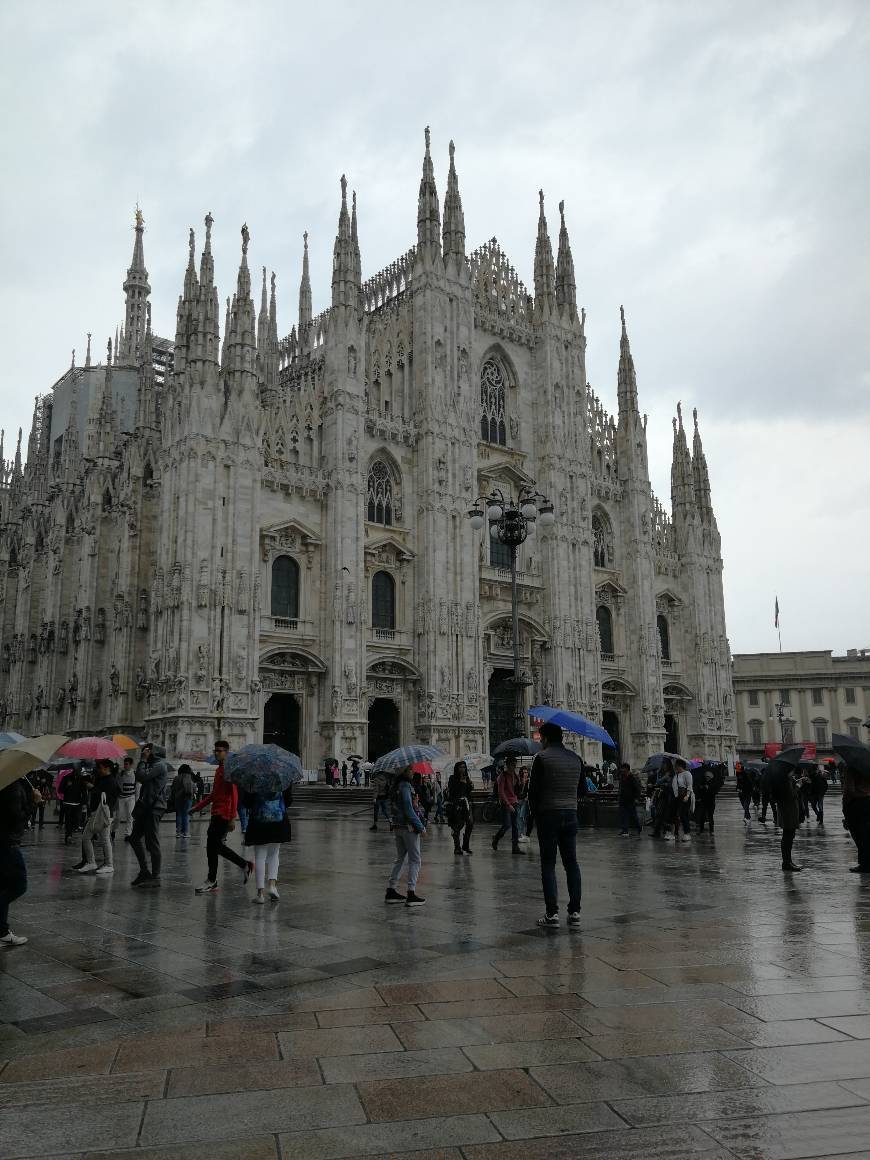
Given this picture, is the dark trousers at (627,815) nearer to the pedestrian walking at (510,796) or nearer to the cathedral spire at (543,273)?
the pedestrian walking at (510,796)

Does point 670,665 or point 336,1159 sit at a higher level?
point 670,665

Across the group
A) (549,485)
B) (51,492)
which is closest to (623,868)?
(549,485)

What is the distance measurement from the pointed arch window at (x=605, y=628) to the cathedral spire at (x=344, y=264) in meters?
19.2

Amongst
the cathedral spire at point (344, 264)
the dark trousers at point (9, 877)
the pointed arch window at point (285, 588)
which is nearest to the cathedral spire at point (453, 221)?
the cathedral spire at point (344, 264)

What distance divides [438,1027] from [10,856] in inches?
165

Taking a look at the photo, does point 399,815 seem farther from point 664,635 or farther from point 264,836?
point 664,635

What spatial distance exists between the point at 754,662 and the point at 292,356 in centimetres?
4390

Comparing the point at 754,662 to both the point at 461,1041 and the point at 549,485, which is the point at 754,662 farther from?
the point at 461,1041

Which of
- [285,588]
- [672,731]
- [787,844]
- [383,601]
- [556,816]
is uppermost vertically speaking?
[285,588]

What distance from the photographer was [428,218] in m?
40.9

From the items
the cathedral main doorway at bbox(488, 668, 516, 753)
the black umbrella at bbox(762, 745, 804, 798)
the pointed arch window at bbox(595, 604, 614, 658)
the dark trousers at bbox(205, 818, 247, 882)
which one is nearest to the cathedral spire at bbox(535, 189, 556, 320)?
the pointed arch window at bbox(595, 604, 614, 658)

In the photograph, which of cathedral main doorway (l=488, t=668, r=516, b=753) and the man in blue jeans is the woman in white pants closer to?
the man in blue jeans

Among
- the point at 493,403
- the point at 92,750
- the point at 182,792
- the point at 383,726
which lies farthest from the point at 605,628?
the point at 92,750

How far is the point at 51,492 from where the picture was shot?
47562 mm
